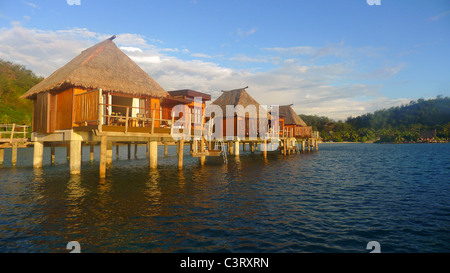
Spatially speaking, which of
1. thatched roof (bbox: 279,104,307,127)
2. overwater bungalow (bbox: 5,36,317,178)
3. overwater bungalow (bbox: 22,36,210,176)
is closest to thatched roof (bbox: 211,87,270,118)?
overwater bungalow (bbox: 5,36,317,178)

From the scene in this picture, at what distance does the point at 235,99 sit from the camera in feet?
109

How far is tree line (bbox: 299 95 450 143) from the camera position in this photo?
392 feet

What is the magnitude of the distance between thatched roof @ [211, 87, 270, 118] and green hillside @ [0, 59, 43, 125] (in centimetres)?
3532

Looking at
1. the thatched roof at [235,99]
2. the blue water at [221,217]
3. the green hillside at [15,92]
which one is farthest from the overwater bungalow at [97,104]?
the green hillside at [15,92]

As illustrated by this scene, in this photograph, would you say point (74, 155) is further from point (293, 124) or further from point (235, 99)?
point (293, 124)

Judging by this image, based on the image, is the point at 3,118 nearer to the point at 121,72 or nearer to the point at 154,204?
the point at 121,72

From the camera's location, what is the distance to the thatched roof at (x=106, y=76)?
1512 cm

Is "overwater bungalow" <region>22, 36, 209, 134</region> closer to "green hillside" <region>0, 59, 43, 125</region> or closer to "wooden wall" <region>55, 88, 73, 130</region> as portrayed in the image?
"wooden wall" <region>55, 88, 73, 130</region>

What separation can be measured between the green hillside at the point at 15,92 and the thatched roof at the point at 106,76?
36245 millimetres

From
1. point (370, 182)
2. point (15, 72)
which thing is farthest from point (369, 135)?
point (15, 72)

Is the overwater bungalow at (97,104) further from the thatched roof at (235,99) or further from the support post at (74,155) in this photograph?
the thatched roof at (235,99)

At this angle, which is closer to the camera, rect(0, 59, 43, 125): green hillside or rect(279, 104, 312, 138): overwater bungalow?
rect(279, 104, 312, 138): overwater bungalow

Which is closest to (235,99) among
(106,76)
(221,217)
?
(106,76)

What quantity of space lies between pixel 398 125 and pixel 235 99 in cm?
12981
